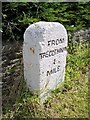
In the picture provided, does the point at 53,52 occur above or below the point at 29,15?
below

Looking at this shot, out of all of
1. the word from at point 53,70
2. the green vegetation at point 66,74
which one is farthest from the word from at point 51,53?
the green vegetation at point 66,74

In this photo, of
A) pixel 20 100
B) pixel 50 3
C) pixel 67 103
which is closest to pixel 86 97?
pixel 67 103

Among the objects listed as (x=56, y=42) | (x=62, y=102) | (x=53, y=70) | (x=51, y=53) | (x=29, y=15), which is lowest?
(x=62, y=102)

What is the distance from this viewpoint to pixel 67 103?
3.71 metres

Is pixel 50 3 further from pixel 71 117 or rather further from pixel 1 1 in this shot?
pixel 71 117

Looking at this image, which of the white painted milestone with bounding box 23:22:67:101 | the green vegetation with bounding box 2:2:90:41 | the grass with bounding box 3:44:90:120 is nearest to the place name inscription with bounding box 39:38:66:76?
the white painted milestone with bounding box 23:22:67:101

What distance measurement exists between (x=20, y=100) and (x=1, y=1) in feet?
3.42

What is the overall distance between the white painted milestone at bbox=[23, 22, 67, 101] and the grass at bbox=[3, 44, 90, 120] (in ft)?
0.39

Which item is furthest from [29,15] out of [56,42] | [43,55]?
[43,55]

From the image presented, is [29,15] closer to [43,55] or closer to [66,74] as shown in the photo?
[43,55]

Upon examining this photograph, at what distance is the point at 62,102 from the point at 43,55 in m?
0.62

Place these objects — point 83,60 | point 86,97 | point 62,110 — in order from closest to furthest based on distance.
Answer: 1. point 62,110
2. point 86,97
3. point 83,60

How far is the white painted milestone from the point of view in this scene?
335cm

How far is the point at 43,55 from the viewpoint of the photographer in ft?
11.2
